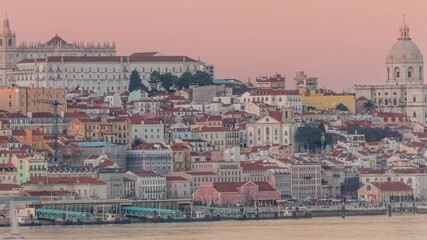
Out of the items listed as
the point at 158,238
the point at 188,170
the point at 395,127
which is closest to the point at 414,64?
the point at 395,127

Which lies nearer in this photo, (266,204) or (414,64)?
(266,204)

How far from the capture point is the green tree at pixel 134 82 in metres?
90.1

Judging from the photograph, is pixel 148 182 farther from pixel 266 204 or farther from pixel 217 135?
pixel 217 135

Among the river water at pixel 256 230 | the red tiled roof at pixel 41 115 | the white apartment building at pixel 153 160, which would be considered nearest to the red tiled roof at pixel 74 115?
the red tiled roof at pixel 41 115

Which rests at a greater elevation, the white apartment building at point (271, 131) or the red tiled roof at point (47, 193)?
the white apartment building at point (271, 131)

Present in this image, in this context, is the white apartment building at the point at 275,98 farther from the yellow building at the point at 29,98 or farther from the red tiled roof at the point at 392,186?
the red tiled roof at the point at 392,186

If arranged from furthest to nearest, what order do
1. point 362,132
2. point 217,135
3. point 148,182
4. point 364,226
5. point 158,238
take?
point 362,132 < point 217,135 < point 148,182 < point 364,226 < point 158,238

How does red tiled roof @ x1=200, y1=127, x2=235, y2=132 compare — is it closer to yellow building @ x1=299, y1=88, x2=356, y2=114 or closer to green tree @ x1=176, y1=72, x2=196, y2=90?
green tree @ x1=176, y1=72, x2=196, y2=90

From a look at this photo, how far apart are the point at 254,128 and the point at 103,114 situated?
461cm

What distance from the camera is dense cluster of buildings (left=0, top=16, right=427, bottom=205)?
234 ft

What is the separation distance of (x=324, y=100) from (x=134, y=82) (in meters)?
6.56

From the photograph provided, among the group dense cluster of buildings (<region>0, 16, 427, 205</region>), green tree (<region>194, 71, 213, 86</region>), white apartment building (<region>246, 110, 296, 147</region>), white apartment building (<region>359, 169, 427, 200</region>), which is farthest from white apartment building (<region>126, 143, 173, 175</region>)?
green tree (<region>194, 71, 213, 86</region>)

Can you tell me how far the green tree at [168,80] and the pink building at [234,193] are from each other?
1876 centimetres

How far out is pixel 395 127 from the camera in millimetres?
88438
